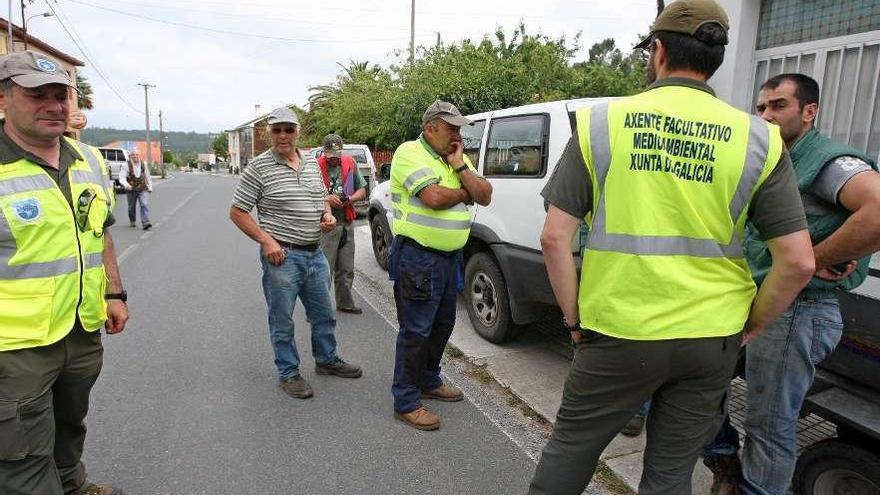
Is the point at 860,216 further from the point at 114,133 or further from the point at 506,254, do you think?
the point at 114,133

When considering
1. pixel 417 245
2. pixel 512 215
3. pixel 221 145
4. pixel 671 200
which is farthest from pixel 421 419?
pixel 221 145

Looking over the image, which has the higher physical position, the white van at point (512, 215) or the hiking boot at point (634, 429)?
the white van at point (512, 215)

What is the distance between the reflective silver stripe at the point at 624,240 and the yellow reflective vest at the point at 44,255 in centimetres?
195

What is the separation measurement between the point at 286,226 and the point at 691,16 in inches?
110

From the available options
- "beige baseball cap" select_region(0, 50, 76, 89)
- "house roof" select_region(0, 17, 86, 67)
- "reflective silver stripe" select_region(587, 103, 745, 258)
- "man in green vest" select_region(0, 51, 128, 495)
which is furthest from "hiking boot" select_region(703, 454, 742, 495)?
"house roof" select_region(0, 17, 86, 67)

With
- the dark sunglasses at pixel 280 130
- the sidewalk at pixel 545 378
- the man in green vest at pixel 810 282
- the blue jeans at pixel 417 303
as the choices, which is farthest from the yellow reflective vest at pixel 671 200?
the dark sunglasses at pixel 280 130

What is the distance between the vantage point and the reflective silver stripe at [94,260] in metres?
2.26

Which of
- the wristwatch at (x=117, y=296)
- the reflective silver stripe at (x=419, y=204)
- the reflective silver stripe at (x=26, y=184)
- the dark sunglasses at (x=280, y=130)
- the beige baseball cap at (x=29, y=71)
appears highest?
the beige baseball cap at (x=29, y=71)

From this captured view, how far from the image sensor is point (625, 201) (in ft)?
5.44

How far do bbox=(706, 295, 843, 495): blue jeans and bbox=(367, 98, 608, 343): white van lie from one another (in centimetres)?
182

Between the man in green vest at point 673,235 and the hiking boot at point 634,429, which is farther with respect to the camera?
the hiking boot at point 634,429

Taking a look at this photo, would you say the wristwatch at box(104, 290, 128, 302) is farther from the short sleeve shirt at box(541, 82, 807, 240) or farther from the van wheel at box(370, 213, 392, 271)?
the van wheel at box(370, 213, 392, 271)

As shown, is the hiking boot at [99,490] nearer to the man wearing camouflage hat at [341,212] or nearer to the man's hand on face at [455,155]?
the man's hand on face at [455,155]

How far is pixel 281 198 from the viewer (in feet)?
12.1
